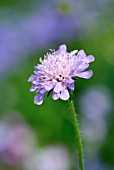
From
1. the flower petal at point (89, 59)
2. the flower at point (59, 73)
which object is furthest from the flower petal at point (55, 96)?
the flower petal at point (89, 59)

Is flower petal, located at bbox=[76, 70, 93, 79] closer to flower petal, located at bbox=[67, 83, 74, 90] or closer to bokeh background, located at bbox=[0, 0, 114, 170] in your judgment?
flower petal, located at bbox=[67, 83, 74, 90]

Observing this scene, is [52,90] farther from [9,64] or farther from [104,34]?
[9,64]

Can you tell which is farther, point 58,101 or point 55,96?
point 58,101

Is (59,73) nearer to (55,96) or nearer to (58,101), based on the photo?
(55,96)

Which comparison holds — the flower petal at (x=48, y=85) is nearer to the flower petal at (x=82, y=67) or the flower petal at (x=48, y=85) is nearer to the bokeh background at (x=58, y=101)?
the flower petal at (x=82, y=67)

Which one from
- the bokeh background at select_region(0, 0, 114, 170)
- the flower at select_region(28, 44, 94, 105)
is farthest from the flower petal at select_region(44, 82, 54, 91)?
the bokeh background at select_region(0, 0, 114, 170)

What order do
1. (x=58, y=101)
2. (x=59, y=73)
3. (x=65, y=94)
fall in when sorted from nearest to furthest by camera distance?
(x=65, y=94) → (x=59, y=73) → (x=58, y=101)

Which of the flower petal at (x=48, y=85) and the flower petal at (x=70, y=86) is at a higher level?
the flower petal at (x=48, y=85)

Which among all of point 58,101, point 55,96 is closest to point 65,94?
point 55,96
